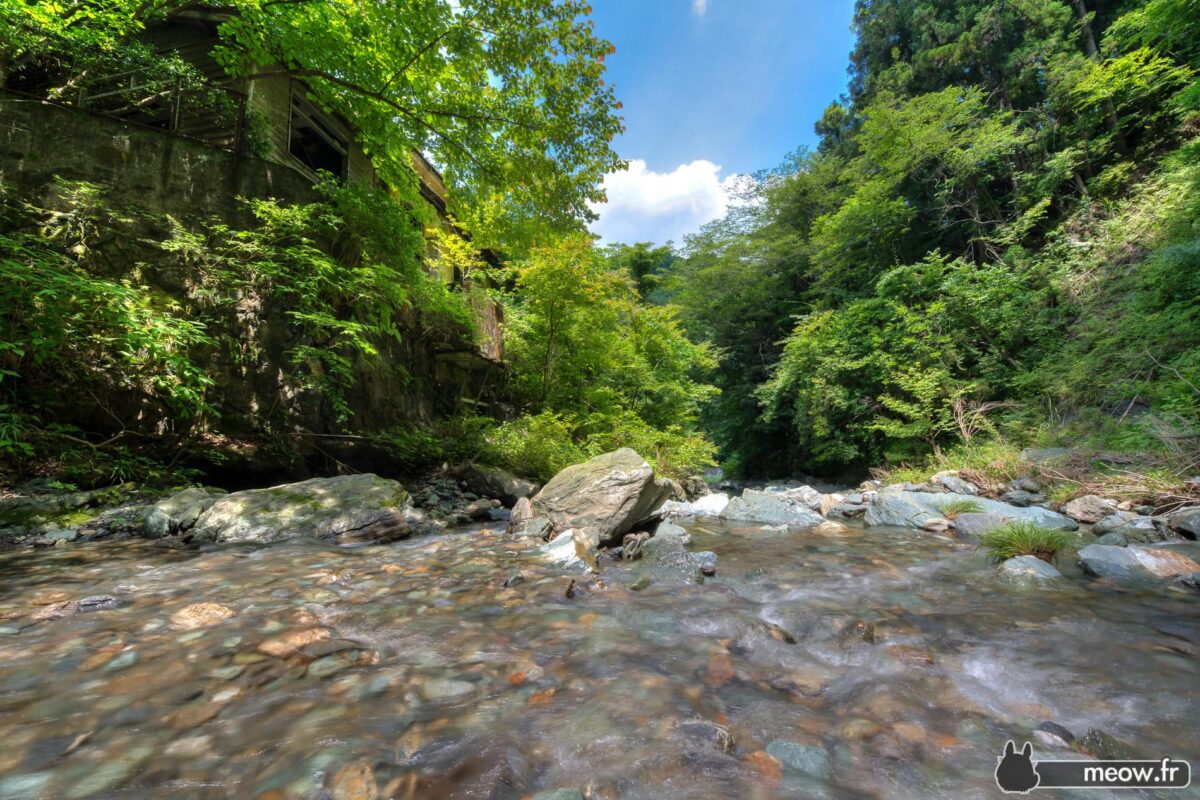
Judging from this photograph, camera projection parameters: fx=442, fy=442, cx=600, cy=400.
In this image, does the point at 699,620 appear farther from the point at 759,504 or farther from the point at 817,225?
the point at 817,225

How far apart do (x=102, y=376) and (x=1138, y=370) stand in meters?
16.2

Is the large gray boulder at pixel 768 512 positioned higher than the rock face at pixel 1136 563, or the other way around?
the rock face at pixel 1136 563

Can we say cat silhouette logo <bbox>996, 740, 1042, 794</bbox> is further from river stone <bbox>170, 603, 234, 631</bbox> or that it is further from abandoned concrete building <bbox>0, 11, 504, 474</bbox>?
abandoned concrete building <bbox>0, 11, 504, 474</bbox>

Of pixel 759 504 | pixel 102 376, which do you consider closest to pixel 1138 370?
pixel 759 504

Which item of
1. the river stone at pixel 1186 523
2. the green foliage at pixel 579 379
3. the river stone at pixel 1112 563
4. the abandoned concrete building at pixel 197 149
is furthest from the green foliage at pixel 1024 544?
the abandoned concrete building at pixel 197 149

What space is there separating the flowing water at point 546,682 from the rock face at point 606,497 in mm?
1627

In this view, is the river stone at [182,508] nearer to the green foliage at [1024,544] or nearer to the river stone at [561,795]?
the river stone at [561,795]

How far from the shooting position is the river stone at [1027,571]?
3521mm

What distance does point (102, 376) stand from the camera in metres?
5.05

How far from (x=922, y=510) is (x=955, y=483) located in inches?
109

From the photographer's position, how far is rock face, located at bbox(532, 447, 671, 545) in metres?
5.21

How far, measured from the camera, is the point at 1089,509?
18.5 feet

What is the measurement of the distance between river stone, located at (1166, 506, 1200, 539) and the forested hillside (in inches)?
64.9

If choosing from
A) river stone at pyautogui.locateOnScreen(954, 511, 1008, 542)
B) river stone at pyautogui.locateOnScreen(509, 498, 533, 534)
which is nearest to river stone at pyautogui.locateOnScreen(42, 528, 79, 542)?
river stone at pyautogui.locateOnScreen(509, 498, 533, 534)
